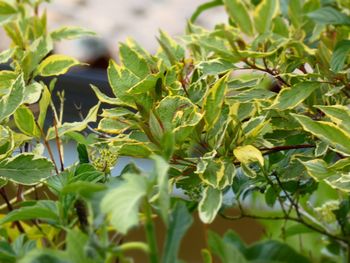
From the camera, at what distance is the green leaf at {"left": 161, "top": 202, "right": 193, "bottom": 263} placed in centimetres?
59

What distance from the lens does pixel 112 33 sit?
360cm

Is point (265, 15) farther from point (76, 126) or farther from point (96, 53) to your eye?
point (96, 53)

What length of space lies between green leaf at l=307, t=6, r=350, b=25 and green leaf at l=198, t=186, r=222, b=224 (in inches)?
15.1

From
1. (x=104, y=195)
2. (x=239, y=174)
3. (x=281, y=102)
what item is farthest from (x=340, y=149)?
(x=104, y=195)

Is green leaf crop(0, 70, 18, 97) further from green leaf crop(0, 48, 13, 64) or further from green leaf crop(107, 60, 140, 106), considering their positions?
green leaf crop(107, 60, 140, 106)

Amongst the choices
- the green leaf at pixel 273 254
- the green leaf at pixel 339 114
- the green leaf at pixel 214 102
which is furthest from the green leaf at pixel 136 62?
the green leaf at pixel 273 254

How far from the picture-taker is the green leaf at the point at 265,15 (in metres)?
1.14

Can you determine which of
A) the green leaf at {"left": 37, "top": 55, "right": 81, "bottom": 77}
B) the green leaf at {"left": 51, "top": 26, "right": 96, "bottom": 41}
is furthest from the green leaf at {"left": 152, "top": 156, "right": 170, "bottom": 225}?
the green leaf at {"left": 51, "top": 26, "right": 96, "bottom": 41}

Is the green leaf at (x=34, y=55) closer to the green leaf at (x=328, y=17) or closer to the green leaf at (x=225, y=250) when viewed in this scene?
the green leaf at (x=328, y=17)

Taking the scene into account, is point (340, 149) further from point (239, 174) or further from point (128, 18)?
point (128, 18)

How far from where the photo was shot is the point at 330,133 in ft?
2.71

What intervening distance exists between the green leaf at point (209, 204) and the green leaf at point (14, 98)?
0.25 m

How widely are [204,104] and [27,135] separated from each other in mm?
283

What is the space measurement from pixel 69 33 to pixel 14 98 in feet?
1.30
